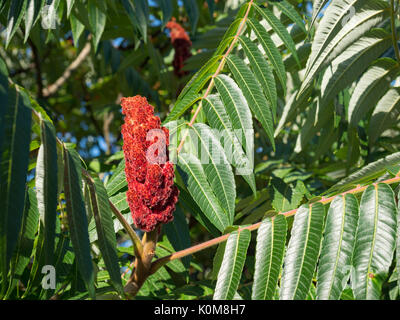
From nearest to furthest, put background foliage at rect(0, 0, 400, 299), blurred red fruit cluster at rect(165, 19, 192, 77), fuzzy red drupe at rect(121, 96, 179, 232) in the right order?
background foliage at rect(0, 0, 400, 299)
fuzzy red drupe at rect(121, 96, 179, 232)
blurred red fruit cluster at rect(165, 19, 192, 77)

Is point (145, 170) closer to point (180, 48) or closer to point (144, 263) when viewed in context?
point (144, 263)

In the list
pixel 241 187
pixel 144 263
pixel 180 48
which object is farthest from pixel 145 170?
pixel 180 48

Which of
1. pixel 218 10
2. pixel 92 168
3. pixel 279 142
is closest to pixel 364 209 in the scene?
pixel 92 168

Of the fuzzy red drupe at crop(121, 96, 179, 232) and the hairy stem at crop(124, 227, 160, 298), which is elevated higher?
the fuzzy red drupe at crop(121, 96, 179, 232)

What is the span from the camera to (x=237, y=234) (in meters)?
1.92

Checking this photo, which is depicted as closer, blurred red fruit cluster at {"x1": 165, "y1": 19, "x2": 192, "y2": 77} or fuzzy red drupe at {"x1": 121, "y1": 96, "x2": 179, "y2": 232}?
fuzzy red drupe at {"x1": 121, "y1": 96, "x2": 179, "y2": 232}

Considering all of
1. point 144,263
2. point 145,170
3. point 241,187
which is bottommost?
point 241,187

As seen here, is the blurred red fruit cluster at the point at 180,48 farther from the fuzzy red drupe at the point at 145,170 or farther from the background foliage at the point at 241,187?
the fuzzy red drupe at the point at 145,170

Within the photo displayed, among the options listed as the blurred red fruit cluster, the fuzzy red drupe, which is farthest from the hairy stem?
the blurred red fruit cluster

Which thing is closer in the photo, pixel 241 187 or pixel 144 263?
pixel 144 263

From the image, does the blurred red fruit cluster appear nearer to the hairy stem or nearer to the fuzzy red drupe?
the fuzzy red drupe

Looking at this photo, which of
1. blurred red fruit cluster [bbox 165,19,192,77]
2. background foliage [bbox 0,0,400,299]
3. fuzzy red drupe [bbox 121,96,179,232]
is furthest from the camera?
blurred red fruit cluster [bbox 165,19,192,77]
